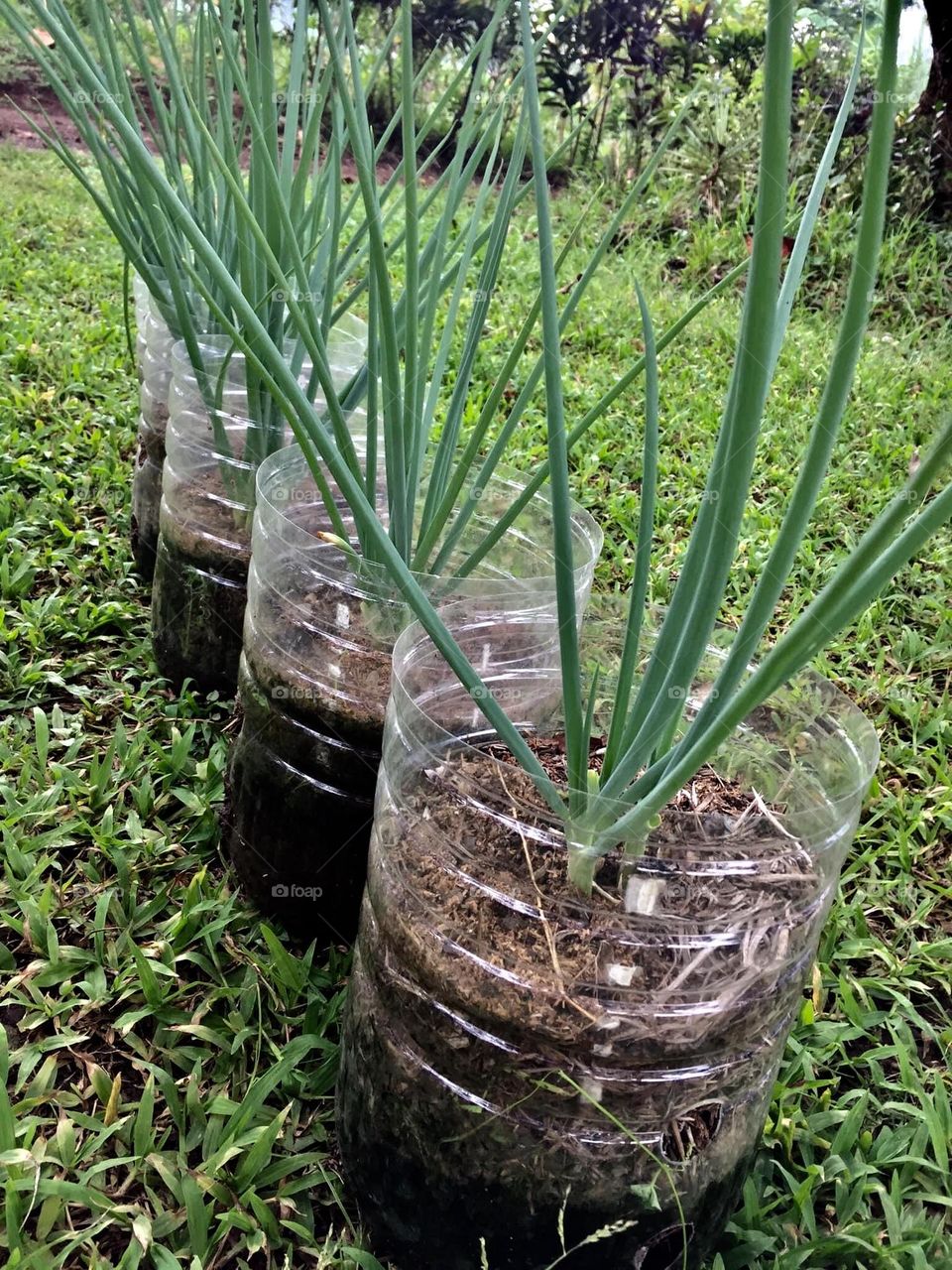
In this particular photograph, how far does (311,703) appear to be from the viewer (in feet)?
3.14

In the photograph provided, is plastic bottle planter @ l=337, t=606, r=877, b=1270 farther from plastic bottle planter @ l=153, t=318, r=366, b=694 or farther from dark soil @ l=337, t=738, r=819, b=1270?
plastic bottle planter @ l=153, t=318, r=366, b=694

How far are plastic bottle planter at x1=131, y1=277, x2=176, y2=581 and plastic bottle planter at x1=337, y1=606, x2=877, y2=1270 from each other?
100cm

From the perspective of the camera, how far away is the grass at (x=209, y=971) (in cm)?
82

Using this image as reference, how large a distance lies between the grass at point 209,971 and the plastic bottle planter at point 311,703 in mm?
70

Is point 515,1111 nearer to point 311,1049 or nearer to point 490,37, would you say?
point 311,1049

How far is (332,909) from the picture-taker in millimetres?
1038

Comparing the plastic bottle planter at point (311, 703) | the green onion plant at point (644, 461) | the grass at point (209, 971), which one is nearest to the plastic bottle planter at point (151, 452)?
Answer: the grass at point (209, 971)

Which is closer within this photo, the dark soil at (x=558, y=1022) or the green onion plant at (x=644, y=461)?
the green onion plant at (x=644, y=461)

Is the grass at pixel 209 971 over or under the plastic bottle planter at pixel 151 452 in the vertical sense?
under

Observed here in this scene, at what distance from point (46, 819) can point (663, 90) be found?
3655 millimetres

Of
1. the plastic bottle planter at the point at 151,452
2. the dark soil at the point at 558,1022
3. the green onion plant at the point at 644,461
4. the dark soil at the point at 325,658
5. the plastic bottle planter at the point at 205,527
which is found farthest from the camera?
the plastic bottle planter at the point at 151,452

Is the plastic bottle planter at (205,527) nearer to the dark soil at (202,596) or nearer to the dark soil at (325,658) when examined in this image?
the dark soil at (202,596)

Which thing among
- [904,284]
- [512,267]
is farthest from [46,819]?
[904,284]

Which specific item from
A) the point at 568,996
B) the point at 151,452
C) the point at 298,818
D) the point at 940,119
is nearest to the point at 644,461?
the point at 568,996
